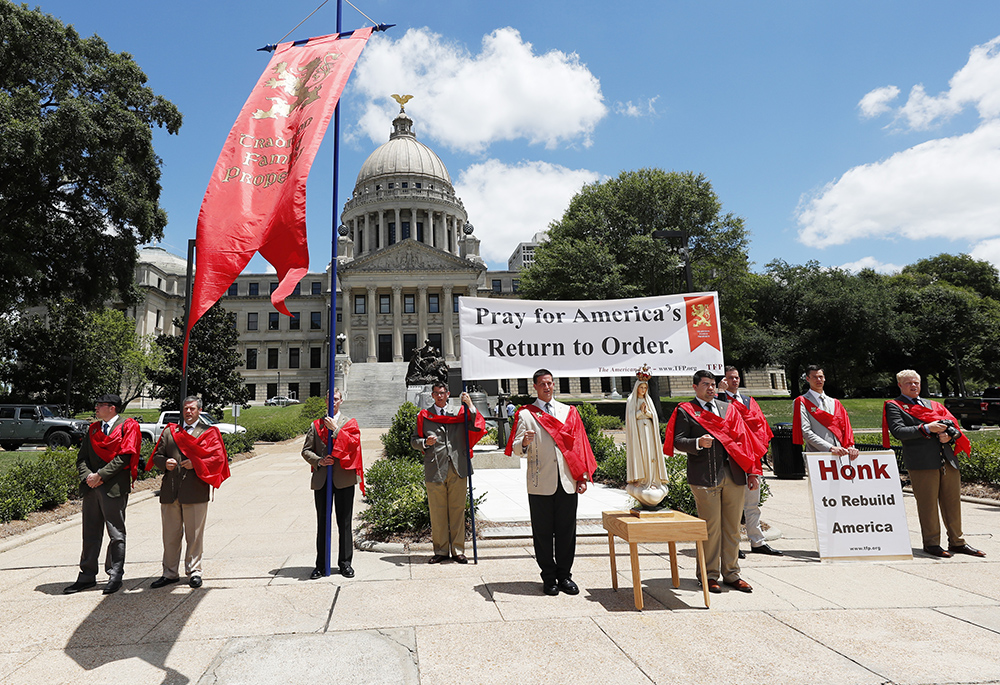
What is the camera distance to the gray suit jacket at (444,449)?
6512mm

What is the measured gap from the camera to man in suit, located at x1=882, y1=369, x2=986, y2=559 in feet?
21.4

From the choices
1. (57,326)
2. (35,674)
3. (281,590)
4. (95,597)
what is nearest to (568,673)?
(281,590)

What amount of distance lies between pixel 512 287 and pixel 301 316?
106ft

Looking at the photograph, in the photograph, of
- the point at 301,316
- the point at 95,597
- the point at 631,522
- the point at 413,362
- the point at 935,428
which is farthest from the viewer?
the point at 301,316

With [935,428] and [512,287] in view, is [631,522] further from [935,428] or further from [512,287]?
[512,287]

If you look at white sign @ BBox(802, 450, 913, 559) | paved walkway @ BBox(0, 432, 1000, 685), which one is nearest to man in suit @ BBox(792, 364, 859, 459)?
white sign @ BBox(802, 450, 913, 559)

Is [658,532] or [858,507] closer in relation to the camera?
[658,532]

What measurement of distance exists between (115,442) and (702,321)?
6.93 meters

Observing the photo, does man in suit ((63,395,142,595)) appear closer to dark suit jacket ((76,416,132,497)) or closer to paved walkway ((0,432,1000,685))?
dark suit jacket ((76,416,132,497))

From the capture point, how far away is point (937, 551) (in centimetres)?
646

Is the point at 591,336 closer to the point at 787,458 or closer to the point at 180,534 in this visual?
the point at 180,534

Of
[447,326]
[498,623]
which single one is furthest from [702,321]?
[447,326]

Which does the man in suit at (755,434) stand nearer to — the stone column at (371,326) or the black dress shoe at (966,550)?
the black dress shoe at (966,550)

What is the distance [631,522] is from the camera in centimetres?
486
